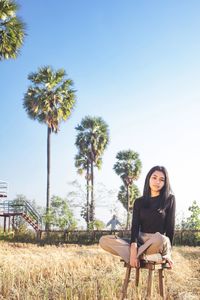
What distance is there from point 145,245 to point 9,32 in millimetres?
20464

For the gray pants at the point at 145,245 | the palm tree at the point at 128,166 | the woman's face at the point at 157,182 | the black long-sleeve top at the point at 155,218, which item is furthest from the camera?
the palm tree at the point at 128,166

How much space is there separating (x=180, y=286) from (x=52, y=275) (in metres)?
2.27

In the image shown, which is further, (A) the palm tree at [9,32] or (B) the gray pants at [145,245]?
(A) the palm tree at [9,32]

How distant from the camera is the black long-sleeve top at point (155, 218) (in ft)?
17.4

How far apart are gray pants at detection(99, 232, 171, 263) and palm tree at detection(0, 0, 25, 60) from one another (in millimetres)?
19695

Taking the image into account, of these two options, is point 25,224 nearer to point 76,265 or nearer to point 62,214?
point 62,214

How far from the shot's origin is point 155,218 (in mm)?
5301

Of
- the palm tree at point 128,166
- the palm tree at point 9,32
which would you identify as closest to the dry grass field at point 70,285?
the palm tree at point 9,32

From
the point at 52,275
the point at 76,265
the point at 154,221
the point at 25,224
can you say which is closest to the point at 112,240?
the point at 154,221

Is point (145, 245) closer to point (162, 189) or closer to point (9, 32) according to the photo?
point (162, 189)

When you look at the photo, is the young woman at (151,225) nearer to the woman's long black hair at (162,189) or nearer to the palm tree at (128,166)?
the woman's long black hair at (162,189)

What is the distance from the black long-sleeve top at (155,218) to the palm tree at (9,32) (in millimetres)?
19672

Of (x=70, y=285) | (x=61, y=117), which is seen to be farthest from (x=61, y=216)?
(x=70, y=285)

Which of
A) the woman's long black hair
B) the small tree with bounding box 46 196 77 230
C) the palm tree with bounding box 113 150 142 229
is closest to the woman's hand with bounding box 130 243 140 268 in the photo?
the woman's long black hair
